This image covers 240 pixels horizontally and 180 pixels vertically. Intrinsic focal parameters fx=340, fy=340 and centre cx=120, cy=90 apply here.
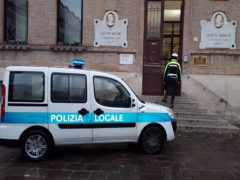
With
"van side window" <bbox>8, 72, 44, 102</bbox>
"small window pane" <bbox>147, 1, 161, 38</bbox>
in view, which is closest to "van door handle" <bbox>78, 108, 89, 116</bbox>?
"van side window" <bbox>8, 72, 44, 102</bbox>

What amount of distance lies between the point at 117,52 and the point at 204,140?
186 inches

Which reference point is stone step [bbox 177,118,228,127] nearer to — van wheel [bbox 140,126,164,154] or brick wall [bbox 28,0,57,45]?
van wheel [bbox 140,126,164,154]

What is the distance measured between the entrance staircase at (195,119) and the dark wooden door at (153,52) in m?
0.61

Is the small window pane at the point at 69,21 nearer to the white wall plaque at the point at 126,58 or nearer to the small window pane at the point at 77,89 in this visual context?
the white wall plaque at the point at 126,58

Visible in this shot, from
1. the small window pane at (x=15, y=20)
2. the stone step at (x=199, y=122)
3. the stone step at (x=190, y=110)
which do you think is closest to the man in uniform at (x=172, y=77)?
the stone step at (x=190, y=110)

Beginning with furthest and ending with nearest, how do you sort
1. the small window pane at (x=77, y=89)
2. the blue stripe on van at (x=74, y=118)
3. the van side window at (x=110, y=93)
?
the van side window at (x=110, y=93), the small window pane at (x=77, y=89), the blue stripe on van at (x=74, y=118)

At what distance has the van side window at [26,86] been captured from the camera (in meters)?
6.93

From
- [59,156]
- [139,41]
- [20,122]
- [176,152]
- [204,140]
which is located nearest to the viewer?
[20,122]

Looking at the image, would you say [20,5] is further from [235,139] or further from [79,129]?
[235,139]

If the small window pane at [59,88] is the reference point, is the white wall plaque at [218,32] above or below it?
above

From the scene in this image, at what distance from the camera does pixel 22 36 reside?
13.1 m

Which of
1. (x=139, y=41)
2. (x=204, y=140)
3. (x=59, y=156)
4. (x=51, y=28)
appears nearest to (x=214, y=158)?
(x=204, y=140)

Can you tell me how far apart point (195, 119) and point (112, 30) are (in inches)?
173

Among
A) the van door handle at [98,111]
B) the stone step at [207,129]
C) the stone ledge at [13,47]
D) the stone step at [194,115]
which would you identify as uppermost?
the stone ledge at [13,47]
